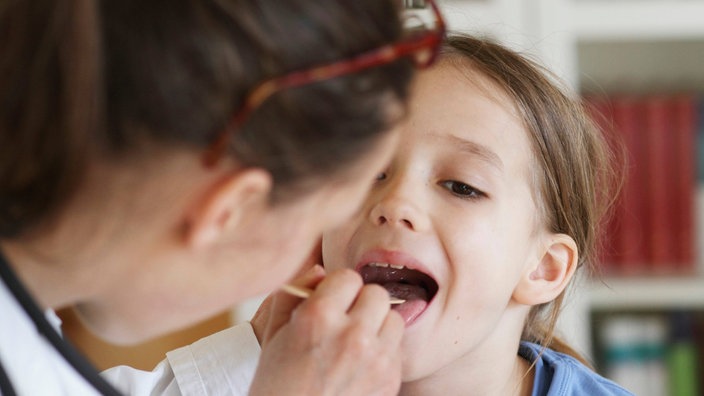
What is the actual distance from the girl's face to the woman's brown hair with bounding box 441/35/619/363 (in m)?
0.03

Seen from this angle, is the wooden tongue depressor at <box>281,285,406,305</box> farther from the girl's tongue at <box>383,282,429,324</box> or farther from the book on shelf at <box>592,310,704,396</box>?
the book on shelf at <box>592,310,704,396</box>

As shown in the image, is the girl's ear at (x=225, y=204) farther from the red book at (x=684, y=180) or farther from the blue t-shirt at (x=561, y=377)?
the red book at (x=684, y=180)

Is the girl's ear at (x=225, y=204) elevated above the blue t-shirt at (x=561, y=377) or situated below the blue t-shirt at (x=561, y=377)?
above

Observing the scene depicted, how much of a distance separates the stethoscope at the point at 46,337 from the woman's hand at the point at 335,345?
0.17 m

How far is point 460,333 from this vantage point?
128cm

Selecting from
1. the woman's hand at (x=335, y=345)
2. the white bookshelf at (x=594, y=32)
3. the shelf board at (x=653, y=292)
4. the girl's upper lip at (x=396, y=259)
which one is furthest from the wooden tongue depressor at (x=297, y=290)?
the shelf board at (x=653, y=292)

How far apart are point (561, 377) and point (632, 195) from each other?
140 centimetres

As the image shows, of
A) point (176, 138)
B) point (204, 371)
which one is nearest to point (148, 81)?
point (176, 138)

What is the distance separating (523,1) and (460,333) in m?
1.51

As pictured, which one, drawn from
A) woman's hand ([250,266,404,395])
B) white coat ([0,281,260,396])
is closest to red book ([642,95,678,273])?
white coat ([0,281,260,396])

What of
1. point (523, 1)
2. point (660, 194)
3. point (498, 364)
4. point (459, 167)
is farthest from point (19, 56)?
point (660, 194)

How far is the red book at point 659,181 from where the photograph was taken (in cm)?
265

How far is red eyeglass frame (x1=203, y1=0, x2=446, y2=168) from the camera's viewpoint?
2.39 ft

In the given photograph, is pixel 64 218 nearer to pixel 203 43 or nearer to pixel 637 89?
pixel 203 43
